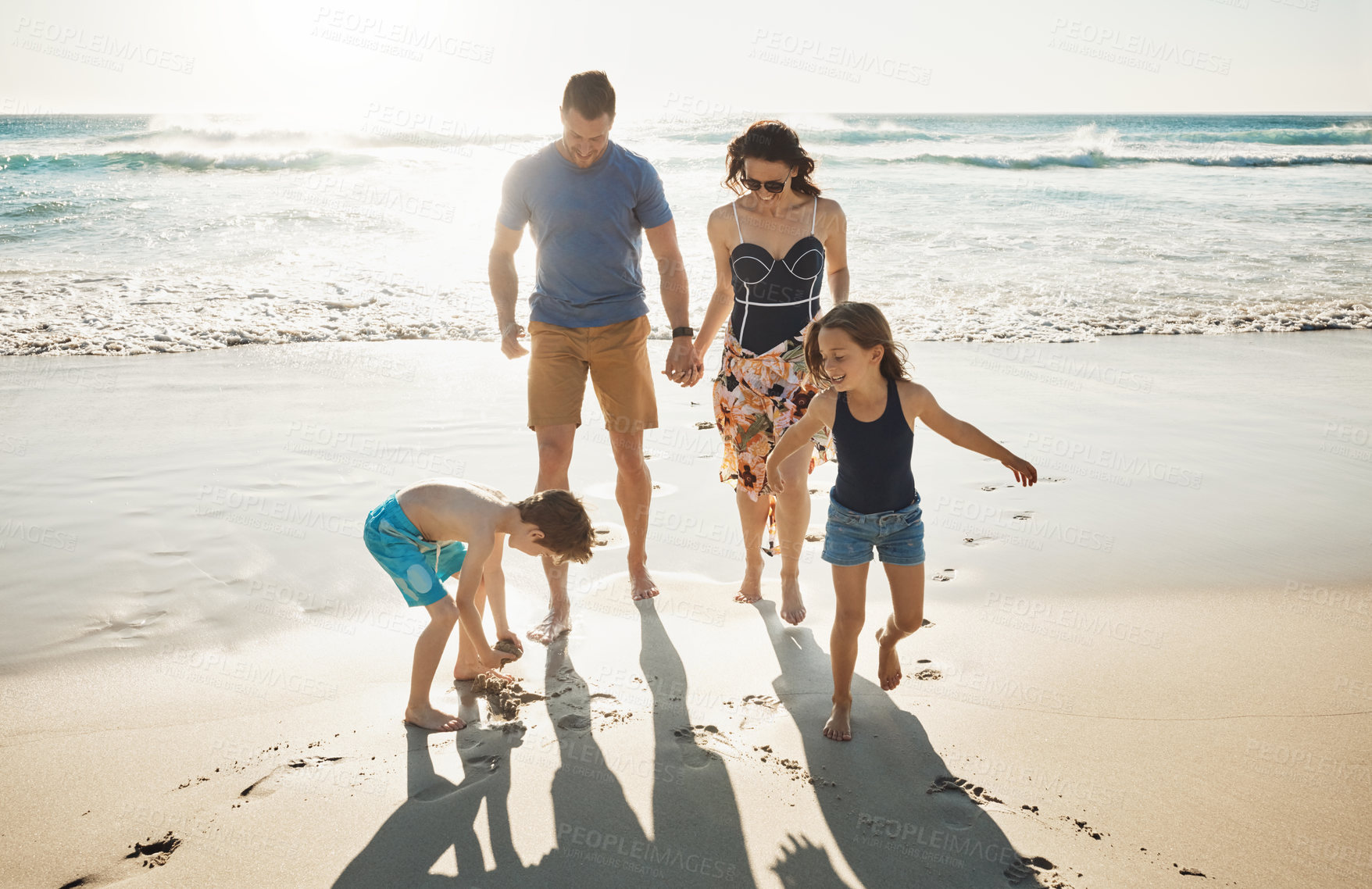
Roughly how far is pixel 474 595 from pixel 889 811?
1.39 metres

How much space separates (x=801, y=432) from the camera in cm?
290

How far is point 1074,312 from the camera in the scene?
32.0 feet

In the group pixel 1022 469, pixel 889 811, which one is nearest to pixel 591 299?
pixel 1022 469

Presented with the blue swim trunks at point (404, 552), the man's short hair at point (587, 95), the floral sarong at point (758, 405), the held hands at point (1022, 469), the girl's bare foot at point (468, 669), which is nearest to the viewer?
the held hands at point (1022, 469)

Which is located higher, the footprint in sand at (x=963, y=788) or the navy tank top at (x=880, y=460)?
the navy tank top at (x=880, y=460)

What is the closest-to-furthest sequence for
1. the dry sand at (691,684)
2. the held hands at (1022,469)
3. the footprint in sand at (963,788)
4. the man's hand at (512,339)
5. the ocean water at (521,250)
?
the dry sand at (691,684) < the footprint in sand at (963,788) < the held hands at (1022,469) < the man's hand at (512,339) < the ocean water at (521,250)

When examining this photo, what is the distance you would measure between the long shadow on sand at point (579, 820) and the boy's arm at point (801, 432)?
33.5 inches

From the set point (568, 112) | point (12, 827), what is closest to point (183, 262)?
point (568, 112)

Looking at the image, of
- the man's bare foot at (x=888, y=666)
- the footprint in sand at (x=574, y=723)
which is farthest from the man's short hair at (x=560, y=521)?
the man's bare foot at (x=888, y=666)

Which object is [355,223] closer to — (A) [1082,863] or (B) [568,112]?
(B) [568,112]

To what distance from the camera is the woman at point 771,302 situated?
Result: 3.65 meters

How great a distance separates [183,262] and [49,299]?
248cm

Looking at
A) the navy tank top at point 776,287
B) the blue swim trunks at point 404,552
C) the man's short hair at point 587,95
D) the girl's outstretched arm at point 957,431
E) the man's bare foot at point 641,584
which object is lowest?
the man's bare foot at point 641,584

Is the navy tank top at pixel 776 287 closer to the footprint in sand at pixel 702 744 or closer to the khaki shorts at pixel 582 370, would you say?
the khaki shorts at pixel 582 370
